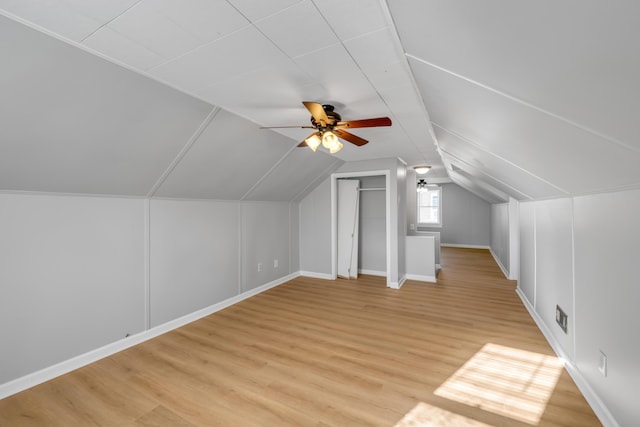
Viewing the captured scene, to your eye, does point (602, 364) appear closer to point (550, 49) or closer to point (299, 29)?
point (550, 49)

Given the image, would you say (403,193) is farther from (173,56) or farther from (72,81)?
(72,81)

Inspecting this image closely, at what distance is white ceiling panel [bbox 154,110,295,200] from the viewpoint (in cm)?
265

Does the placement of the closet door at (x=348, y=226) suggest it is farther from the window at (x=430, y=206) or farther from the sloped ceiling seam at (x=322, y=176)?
the window at (x=430, y=206)

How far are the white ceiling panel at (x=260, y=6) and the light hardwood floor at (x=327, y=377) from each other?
2416 millimetres

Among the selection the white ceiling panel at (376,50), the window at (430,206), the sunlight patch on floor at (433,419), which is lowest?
the sunlight patch on floor at (433,419)

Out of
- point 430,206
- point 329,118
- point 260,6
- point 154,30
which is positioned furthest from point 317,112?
point 430,206

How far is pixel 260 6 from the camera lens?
4.18 feet

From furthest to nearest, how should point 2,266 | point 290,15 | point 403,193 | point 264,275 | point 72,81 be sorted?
point 403,193, point 264,275, point 2,266, point 72,81, point 290,15

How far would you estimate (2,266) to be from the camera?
190cm

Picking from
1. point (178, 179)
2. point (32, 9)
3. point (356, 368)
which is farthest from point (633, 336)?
point (178, 179)

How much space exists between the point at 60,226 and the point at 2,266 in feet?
1.40

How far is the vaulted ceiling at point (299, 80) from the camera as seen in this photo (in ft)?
2.80

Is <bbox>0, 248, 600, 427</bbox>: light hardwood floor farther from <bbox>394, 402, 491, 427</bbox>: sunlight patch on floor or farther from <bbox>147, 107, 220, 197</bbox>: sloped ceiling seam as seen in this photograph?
<bbox>147, 107, 220, 197</bbox>: sloped ceiling seam

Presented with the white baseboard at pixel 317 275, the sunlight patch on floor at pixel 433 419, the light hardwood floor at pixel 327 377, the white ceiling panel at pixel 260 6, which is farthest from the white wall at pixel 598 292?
the white baseboard at pixel 317 275
